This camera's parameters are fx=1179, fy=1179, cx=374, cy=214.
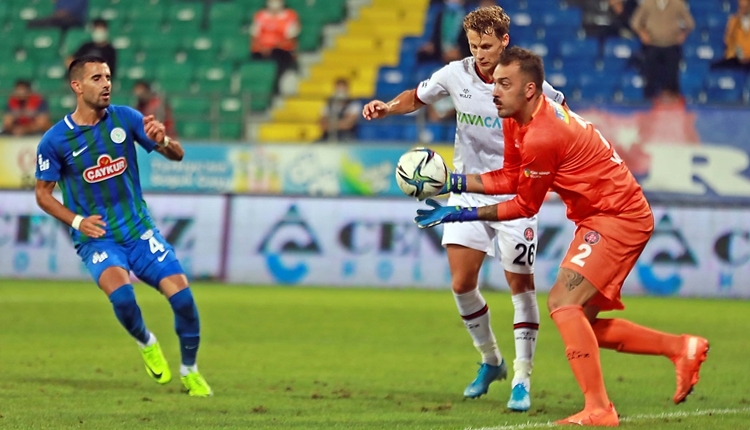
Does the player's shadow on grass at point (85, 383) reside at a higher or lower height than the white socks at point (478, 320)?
lower

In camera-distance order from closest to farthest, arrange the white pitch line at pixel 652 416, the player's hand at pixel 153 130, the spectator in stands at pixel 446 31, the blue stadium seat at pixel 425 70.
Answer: the white pitch line at pixel 652 416, the player's hand at pixel 153 130, the spectator in stands at pixel 446 31, the blue stadium seat at pixel 425 70

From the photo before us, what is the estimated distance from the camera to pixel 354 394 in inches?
306

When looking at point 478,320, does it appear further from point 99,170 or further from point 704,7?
point 704,7

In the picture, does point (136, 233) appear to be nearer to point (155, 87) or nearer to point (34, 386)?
point (34, 386)

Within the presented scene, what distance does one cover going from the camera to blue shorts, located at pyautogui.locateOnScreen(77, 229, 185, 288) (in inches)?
309

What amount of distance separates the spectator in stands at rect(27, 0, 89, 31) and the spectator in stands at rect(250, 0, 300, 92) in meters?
4.03

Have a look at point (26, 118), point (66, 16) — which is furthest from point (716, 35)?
point (66, 16)

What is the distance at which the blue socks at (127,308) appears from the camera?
7.70 metres

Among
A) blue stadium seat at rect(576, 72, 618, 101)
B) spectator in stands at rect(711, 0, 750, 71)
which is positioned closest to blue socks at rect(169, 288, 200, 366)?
blue stadium seat at rect(576, 72, 618, 101)

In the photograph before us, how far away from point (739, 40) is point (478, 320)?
1359 centimetres

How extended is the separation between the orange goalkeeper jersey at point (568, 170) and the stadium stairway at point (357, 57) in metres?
14.1

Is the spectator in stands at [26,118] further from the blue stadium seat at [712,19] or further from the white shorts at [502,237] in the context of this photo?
the white shorts at [502,237]

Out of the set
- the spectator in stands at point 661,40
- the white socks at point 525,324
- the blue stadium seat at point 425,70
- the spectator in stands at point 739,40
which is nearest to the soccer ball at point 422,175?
the white socks at point 525,324

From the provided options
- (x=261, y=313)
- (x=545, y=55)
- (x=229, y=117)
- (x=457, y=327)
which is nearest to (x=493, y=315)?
(x=457, y=327)
